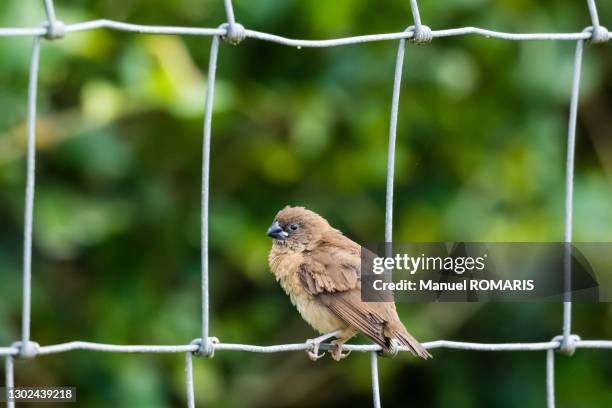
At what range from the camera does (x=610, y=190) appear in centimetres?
510

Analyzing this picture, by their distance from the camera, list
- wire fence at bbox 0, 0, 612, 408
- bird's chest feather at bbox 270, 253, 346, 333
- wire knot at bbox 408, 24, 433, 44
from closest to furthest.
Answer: wire fence at bbox 0, 0, 612, 408
wire knot at bbox 408, 24, 433, 44
bird's chest feather at bbox 270, 253, 346, 333

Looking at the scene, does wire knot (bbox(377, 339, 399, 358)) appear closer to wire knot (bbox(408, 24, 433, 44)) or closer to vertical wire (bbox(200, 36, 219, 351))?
vertical wire (bbox(200, 36, 219, 351))

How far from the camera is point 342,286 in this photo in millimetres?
3424

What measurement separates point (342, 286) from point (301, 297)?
0.74 ft

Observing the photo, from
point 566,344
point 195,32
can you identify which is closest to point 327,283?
point 566,344

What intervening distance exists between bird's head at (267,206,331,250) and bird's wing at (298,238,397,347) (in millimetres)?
105

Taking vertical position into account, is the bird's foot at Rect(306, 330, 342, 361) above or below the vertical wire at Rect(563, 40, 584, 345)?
below

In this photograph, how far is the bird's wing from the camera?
10.6 feet

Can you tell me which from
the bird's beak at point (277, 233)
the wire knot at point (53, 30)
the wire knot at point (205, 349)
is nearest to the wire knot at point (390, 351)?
the wire knot at point (205, 349)

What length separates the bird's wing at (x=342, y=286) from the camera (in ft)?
10.6

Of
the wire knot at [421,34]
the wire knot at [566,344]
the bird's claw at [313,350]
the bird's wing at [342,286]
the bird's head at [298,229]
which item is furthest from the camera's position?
the bird's head at [298,229]

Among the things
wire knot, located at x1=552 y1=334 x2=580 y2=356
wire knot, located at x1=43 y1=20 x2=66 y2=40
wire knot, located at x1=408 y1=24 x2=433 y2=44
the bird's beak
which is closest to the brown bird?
the bird's beak

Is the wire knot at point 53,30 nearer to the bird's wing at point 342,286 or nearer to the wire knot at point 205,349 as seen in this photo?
the wire knot at point 205,349

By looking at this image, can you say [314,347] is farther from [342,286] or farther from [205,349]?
[205,349]
